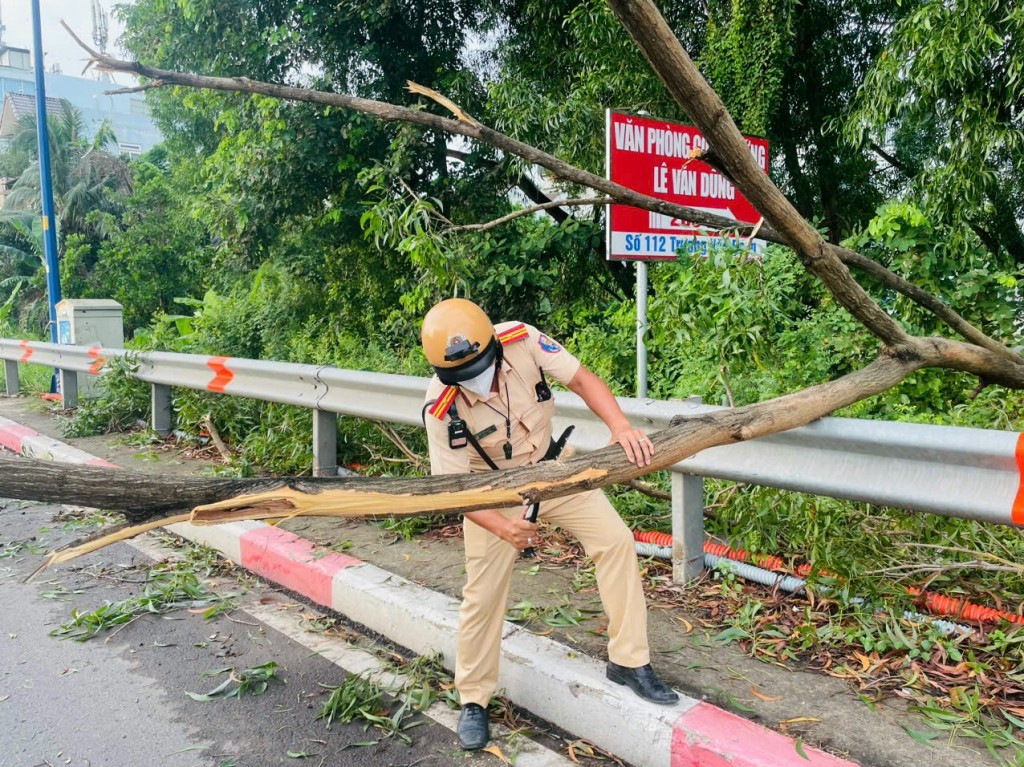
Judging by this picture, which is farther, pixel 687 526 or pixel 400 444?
pixel 400 444

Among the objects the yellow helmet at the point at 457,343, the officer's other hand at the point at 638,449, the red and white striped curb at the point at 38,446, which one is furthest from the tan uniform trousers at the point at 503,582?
the red and white striped curb at the point at 38,446

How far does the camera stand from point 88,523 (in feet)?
18.2

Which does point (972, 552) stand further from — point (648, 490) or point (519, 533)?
point (519, 533)

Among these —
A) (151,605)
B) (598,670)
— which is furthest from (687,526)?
(151,605)

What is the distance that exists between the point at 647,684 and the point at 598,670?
10.3 inches

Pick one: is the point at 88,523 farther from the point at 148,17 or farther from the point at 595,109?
the point at 148,17

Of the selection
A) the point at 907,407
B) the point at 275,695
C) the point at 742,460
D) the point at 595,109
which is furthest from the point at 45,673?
the point at 595,109

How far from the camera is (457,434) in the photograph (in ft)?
9.30

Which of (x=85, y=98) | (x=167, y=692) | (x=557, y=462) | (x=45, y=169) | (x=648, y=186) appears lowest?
(x=167, y=692)

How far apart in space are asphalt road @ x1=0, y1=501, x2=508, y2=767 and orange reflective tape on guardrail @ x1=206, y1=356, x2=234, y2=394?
2052mm

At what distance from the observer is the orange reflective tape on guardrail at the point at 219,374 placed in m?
6.32

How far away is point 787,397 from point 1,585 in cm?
426

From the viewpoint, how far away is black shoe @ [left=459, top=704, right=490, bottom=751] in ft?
9.27

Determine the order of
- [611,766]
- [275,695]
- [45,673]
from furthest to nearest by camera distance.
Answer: [45,673] < [275,695] < [611,766]
